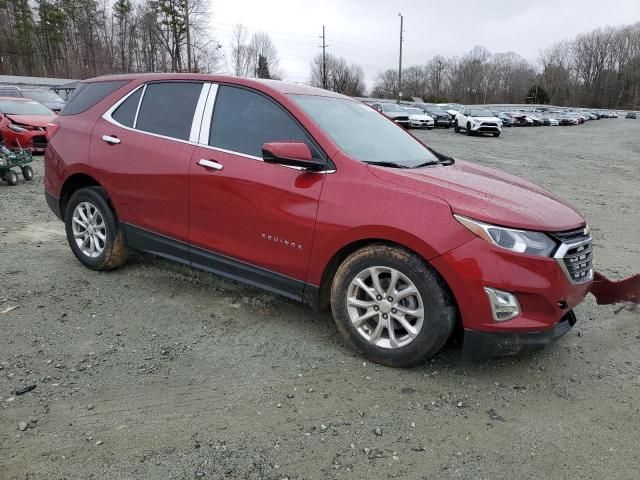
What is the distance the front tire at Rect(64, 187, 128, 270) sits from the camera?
4.66 meters

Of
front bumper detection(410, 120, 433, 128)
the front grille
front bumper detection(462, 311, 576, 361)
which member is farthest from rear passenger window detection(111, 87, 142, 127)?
front bumper detection(410, 120, 433, 128)

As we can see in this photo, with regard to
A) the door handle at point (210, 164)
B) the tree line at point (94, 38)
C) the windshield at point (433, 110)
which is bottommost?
the door handle at point (210, 164)

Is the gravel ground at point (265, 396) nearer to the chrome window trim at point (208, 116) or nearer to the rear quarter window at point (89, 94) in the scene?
the chrome window trim at point (208, 116)

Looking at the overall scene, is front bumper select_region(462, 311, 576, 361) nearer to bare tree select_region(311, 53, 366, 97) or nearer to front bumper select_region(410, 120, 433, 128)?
front bumper select_region(410, 120, 433, 128)

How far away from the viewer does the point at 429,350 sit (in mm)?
3176

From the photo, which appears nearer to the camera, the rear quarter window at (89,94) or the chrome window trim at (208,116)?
the chrome window trim at (208,116)

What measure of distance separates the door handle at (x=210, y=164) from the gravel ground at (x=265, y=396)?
A: 1.16 meters

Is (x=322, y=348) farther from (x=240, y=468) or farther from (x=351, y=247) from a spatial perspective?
(x=240, y=468)

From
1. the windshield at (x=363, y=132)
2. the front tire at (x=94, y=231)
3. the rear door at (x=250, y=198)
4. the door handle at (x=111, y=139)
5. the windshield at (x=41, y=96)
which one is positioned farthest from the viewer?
the windshield at (x=41, y=96)

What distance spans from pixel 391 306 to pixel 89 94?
11.8 ft

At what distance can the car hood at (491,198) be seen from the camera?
301 centimetres

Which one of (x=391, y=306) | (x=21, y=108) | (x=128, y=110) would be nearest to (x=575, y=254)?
(x=391, y=306)

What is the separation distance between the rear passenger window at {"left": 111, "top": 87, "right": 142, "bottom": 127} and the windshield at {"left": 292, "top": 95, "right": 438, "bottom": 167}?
1.56 meters

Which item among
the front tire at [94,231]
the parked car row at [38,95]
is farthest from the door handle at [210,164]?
the parked car row at [38,95]
